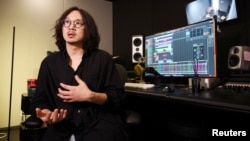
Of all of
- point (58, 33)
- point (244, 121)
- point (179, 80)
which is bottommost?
point (244, 121)

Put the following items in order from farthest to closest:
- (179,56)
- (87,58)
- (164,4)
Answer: (164,4) < (179,56) < (87,58)

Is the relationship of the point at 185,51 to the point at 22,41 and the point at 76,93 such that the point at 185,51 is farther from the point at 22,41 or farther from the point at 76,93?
the point at 22,41

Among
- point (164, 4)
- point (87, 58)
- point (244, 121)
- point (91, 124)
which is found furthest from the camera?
point (164, 4)

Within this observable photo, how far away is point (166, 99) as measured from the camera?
4.12ft

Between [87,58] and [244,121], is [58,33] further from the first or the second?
[244,121]

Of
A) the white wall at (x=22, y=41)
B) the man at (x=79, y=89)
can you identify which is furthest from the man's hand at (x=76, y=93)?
the white wall at (x=22, y=41)

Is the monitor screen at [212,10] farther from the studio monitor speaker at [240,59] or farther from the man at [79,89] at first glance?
the man at [79,89]

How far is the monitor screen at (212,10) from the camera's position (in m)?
1.89

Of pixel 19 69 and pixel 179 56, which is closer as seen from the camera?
pixel 179 56

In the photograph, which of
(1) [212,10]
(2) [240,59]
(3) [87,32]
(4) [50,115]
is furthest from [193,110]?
(4) [50,115]

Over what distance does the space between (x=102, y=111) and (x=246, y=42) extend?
61.2 inches

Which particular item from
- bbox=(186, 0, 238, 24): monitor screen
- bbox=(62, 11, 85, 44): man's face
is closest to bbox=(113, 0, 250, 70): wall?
bbox=(186, 0, 238, 24): monitor screen

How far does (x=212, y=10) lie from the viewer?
2.01 meters

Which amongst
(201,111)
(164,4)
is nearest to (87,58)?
(201,111)
